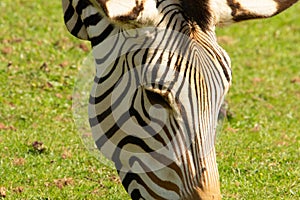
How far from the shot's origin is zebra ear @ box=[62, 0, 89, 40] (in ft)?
18.9

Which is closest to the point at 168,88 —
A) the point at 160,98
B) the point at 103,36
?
the point at 160,98

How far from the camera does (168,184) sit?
4.25 m

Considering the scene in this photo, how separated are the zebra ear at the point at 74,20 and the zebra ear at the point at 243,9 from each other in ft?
4.48

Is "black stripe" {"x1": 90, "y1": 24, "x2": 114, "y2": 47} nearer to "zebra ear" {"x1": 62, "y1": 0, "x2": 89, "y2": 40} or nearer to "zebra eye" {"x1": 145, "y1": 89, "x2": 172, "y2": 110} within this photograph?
"zebra ear" {"x1": 62, "y1": 0, "x2": 89, "y2": 40}

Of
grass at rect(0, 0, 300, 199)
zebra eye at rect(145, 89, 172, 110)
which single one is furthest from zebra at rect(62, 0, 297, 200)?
grass at rect(0, 0, 300, 199)

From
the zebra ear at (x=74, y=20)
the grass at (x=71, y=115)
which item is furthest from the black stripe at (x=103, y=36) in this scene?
the grass at (x=71, y=115)

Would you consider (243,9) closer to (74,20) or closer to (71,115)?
(74,20)

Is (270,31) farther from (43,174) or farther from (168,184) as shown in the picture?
(168,184)

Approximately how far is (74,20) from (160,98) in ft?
6.07

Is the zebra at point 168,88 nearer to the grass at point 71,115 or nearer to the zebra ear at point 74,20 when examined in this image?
the zebra ear at point 74,20

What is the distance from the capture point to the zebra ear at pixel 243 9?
4.65m

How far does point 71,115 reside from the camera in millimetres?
10578

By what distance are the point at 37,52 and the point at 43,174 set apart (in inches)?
188

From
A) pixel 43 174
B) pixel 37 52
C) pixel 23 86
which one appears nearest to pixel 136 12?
pixel 43 174
